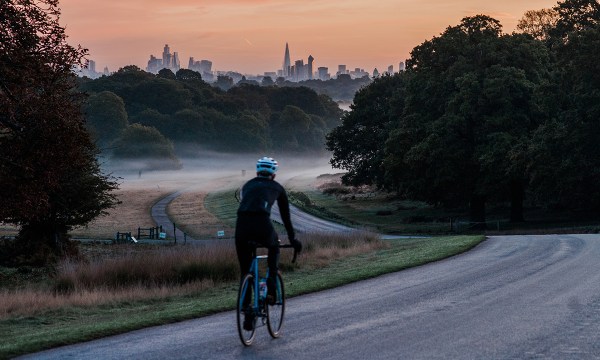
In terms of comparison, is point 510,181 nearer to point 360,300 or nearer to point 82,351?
point 360,300

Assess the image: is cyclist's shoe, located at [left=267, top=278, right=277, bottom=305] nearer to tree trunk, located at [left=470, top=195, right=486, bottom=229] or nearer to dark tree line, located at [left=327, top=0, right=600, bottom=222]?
dark tree line, located at [left=327, top=0, right=600, bottom=222]

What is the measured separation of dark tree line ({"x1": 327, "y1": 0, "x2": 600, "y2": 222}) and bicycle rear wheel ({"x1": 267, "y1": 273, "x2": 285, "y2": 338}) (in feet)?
143

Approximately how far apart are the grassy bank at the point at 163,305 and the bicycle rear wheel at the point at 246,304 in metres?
2.84

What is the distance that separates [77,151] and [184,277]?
7.77 m

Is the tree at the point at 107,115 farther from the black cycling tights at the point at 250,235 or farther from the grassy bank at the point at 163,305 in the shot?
the black cycling tights at the point at 250,235

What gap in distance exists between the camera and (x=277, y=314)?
40.8ft

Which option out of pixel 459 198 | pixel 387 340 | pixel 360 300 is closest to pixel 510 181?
pixel 459 198

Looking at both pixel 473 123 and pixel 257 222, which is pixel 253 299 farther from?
pixel 473 123

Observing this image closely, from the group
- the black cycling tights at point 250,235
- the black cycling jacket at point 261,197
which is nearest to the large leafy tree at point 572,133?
the black cycling jacket at point 261,197

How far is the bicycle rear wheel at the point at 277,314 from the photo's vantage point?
38.9ft

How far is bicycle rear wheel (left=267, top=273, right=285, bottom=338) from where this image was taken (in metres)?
11.9

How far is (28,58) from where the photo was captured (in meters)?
26.5

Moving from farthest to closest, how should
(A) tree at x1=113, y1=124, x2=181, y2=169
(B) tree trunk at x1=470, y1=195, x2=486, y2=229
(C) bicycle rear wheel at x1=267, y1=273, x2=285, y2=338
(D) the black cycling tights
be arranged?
(A) tree at x1=113, y1=124, x2=181, y2=169 → (B) tree trunk at x1=470, y1=195, x2=486, y2=229 → (C) bicycle rear wheel at x1=267, y1=273, x2=285, y2=338 → (D) the black cycling tights

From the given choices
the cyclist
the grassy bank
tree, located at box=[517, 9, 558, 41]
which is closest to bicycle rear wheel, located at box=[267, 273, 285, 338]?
the cyclist
